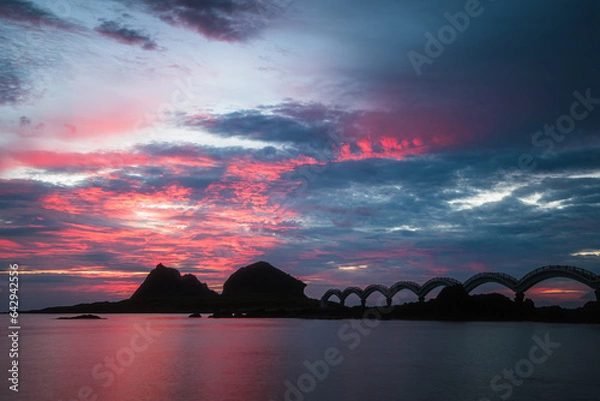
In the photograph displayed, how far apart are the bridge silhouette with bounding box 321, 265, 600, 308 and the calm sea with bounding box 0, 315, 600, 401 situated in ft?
93.4

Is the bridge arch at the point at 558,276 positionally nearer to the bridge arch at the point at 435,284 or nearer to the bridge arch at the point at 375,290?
the bridge arch at the point at 435,284

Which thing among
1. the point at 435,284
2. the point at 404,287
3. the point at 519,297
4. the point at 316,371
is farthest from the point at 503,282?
the point at 316,371

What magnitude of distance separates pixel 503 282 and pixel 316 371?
80471 mm

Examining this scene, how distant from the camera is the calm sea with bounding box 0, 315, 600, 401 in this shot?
34.0 meters

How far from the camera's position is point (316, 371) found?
43531 millimetres

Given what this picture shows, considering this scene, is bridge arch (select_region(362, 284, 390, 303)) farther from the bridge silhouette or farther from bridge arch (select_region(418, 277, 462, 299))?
bridge arch (select_region(418, 277, 462, 299))

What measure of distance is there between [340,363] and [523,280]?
70230mm

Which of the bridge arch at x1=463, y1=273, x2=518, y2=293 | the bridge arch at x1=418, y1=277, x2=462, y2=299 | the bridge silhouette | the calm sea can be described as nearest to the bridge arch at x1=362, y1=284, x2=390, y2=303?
the bridge silhouette

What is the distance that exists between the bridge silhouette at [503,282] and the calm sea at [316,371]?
28.5m

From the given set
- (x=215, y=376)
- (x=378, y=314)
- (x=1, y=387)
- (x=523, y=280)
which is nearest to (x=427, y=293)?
(x=378, y=314)

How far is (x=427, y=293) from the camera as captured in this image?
139750 millimetres

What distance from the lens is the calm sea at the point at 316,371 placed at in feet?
112

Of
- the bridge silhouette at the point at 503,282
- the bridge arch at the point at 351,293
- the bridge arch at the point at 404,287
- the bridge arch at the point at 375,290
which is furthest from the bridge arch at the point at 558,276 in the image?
the bridge arch at the point at 351,293

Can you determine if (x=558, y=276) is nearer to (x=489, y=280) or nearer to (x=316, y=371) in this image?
(x=489, y=280)
